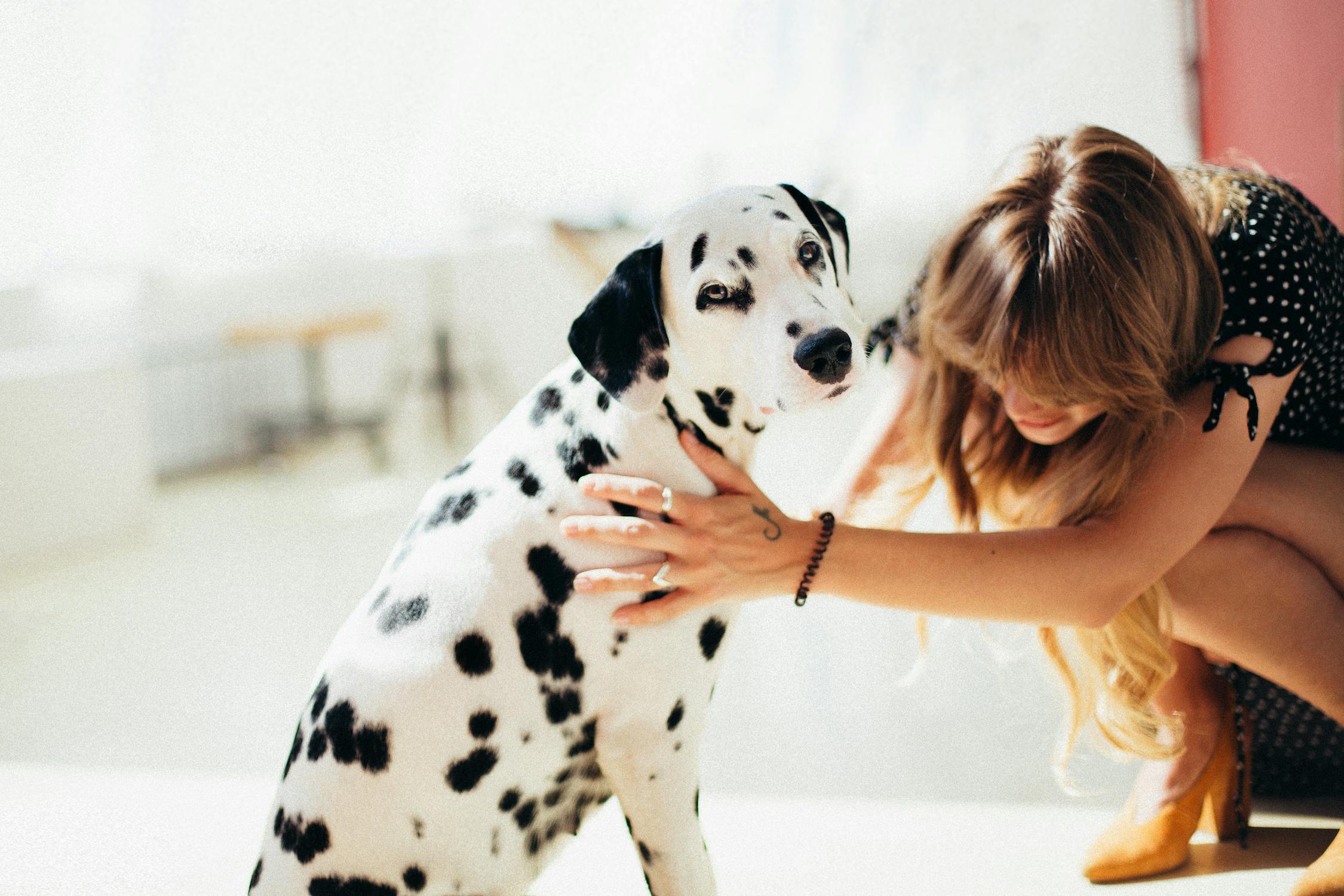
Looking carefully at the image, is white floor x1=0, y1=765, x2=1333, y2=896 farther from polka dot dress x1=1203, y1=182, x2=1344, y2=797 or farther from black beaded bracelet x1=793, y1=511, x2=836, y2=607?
black beaded bracelet x1=793, y1=511, x2=836, y2=607

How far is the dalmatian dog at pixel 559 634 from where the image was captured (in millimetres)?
1262

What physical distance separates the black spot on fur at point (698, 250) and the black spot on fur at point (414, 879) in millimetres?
804

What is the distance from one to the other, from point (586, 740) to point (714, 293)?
593mm

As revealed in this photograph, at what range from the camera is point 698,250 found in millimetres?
1304

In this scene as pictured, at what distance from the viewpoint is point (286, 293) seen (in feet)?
22.9

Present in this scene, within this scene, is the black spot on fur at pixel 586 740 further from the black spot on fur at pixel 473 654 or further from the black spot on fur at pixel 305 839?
the black spot on fur at pixel 305 839

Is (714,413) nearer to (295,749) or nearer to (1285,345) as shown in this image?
(295,749)

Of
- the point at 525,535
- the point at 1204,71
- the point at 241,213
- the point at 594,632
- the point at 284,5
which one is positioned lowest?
→ the point at 594,632

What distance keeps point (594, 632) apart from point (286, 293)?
6.30 m

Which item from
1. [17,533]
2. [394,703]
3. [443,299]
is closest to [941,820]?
[394,703]

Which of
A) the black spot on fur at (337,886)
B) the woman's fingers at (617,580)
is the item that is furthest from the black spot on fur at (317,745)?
the woman's fingers at (617,580)

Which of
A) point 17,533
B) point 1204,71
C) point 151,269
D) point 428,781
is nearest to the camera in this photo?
point 428,781

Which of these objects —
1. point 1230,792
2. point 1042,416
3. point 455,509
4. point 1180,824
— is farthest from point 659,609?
point 1230,792

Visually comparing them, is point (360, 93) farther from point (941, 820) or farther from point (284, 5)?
point (941, 820)
